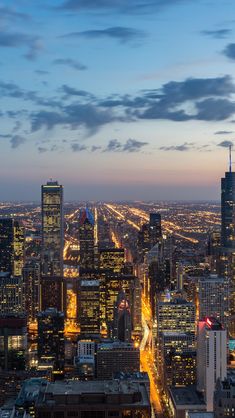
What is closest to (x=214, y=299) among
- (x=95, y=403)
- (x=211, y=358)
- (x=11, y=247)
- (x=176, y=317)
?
(x=176, y=317)

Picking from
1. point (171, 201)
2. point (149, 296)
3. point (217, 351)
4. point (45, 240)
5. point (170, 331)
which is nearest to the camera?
point (217, 351)

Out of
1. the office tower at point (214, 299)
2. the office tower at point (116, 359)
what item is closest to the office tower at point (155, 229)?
the office tower at point (214, 299)

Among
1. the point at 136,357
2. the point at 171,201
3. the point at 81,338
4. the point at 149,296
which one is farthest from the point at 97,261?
the point at 171,201

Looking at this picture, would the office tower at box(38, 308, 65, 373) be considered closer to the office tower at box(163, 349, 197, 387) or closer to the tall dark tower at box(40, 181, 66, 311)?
the office tower at box(163, 349, 197, 387)

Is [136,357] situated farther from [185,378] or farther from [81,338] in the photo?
[81,338]

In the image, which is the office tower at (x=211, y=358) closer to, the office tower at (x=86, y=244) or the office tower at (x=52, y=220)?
the office tower at (x=86, y=244)

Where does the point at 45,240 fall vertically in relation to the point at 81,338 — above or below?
above

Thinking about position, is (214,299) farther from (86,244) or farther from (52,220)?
(52,220)
